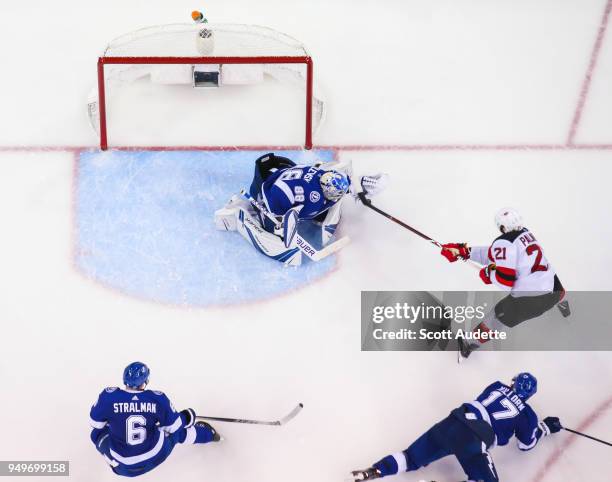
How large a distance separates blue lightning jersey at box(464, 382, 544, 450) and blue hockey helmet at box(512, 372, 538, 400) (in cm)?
3

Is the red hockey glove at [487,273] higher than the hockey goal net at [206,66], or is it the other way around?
the hockey goal net at [206,66]

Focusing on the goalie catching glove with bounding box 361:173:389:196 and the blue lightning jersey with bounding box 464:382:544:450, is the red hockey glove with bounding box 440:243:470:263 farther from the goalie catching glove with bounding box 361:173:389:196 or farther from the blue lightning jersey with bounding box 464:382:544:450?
the blue lightning jersey with bounding box 464:382:544:450

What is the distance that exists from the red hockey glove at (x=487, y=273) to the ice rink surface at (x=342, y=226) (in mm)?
422

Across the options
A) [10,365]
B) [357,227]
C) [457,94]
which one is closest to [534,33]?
[457,94]

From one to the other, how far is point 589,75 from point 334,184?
244cm

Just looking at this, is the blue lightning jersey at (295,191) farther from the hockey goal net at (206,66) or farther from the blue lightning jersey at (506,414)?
the blue lightning jersey at (506,414)

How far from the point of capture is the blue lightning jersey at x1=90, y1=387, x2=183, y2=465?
4.55 m

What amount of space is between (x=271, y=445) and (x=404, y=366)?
909mm

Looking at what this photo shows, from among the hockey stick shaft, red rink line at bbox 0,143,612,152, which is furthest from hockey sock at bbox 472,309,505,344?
red rink line at bbox 0,143,612,152

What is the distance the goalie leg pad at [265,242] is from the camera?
546cm

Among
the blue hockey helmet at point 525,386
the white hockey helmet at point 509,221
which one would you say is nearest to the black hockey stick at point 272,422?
the blue hockey helmet at point 525,386

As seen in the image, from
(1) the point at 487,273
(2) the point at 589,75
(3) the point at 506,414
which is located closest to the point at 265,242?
(1) the point at 487,273

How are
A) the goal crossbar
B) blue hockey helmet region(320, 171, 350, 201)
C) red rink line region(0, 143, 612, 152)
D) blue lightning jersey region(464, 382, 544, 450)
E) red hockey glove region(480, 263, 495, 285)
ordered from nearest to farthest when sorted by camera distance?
blue lightning jersey region(464, 382, 544, 450)
red hockey glove region(480, 263, 495, 285)
blue hockey helmet region(320, 171, 350, 201)
the goal crossbar
red rink line region(0, 143, 612, 152)

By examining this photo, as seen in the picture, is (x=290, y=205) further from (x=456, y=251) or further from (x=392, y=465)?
(x=392, y=465)
